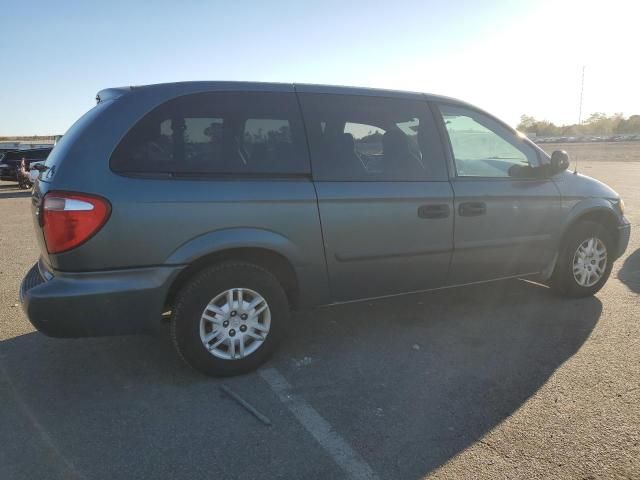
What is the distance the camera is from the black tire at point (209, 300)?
3.23 meters

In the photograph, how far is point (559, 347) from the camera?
12.7 ft

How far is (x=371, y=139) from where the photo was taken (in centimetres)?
401

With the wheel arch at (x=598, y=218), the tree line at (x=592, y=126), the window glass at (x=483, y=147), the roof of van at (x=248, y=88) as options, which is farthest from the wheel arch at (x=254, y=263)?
the tree line at (x=592, y=126)

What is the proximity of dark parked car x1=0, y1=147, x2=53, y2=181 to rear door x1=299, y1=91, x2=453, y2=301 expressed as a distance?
20.5m

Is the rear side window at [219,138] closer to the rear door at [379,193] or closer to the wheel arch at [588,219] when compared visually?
the rear door at [379,193]

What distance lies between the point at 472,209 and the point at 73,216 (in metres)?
2.91

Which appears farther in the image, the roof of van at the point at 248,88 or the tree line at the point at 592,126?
the tree line at the point at 592,126

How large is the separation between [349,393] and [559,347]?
5.78 ft

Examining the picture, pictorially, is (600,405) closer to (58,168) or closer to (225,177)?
(225,177)

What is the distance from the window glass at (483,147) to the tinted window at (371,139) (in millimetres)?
206

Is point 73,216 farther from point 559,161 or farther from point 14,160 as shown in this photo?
point 14,160

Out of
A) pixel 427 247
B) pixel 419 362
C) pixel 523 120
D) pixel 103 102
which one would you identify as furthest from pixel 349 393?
pixel 523 120

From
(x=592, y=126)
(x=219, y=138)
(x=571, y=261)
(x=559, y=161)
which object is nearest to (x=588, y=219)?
(x=571, y=261)

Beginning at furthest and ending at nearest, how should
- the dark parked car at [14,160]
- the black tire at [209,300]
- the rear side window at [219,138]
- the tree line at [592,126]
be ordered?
the tree line at [592,126] < the dark parked car at [14,160] < the black tire at [209,300] < the rear side window at [219,138]
